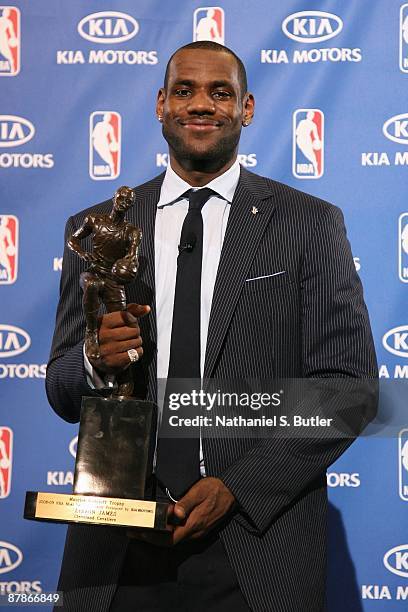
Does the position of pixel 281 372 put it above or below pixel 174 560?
above

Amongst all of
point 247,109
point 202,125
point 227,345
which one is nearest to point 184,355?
point 227,345

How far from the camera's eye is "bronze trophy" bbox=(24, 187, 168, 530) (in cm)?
163

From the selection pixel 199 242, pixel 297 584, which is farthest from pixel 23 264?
pixel 297 584

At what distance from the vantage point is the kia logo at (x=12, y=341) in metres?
2.82

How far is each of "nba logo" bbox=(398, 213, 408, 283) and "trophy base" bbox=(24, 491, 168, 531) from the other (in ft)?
4.41

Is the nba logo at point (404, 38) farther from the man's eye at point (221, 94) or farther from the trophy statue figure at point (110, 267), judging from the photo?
the trophy statue figure at point (110, 267)

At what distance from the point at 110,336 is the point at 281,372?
36 cm

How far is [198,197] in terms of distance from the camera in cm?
196

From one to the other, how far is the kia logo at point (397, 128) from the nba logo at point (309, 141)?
0.19 metres

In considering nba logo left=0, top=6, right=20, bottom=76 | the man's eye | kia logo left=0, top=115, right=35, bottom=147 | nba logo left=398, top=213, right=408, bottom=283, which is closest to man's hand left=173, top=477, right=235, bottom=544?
the man's eye

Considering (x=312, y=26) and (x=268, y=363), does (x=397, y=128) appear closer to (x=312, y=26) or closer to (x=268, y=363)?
(x=312, y=26)

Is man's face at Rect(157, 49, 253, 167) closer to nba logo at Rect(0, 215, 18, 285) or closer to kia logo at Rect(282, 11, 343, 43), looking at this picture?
kia logo at Rect(282, 11, 343, 43)

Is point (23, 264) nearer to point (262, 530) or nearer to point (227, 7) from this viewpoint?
point (227, 7)

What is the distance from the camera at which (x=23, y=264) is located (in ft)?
9.31
